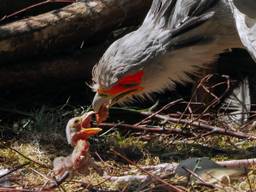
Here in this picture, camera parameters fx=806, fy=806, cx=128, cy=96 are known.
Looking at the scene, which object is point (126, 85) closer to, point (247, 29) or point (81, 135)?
point (81, 135)

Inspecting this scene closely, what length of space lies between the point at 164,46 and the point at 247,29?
484mm

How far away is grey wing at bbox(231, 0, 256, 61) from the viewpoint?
411cm

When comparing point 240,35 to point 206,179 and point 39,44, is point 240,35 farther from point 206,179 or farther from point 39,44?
point 39,44

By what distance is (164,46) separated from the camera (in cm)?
439

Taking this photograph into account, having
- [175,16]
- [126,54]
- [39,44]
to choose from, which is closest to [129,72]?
[126,54]

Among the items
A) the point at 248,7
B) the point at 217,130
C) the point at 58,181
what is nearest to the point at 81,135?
the point at 58,181

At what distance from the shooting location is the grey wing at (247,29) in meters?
4.11

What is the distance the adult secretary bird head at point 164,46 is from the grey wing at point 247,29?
49 mm

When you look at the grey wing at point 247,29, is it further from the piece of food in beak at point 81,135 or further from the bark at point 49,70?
the bark at point 49,70

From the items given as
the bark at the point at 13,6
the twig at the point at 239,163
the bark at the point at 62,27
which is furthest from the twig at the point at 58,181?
the bark at the point at 13,6

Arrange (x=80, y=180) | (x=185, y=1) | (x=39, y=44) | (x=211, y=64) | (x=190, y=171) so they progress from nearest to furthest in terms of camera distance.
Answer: (x=190, y=171), (x=80, y=180), (x=185, y=1), (x=211, y=64), (x=39, y=44)

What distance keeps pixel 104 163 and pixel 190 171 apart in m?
0.81

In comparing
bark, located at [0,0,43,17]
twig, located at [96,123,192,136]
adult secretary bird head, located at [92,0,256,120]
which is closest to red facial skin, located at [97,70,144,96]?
adult secretary bird head, located at [92,0,256,120]

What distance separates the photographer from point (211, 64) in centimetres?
485
